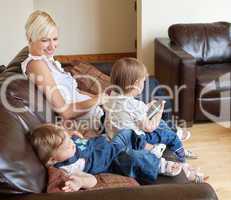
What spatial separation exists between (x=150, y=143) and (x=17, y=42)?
7.68 ft

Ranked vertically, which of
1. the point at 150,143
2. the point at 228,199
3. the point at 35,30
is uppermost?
the point at 35,30

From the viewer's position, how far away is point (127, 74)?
6.68ft

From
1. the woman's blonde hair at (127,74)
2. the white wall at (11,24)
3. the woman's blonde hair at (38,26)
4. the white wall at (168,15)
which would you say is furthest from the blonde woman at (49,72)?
the white wall at (168,15)

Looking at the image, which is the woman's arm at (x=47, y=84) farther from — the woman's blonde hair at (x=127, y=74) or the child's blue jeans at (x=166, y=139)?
the child's blue jeans at (x=166, y=139)

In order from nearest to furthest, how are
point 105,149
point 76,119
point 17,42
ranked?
point 105,149 < point 76,119 < point 17,42

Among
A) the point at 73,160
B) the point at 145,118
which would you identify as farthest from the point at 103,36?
Result: the point at 73,160

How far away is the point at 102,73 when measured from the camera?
2947 mm

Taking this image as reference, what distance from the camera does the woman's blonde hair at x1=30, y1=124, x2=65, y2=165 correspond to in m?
1.54

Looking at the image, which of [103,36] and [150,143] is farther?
[103,36]

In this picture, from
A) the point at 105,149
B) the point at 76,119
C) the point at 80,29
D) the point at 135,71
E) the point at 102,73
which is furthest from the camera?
the point at 80,29

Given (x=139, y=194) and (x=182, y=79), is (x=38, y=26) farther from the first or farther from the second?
(x=182, y=79)

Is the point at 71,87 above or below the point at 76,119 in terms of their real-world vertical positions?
above

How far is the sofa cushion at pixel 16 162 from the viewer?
1.30 m

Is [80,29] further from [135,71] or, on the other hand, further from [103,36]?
[135,71]
